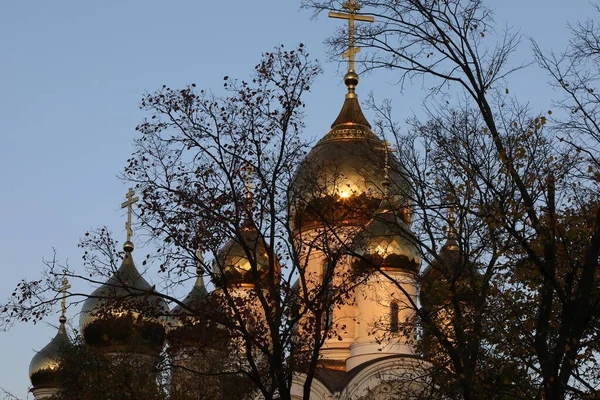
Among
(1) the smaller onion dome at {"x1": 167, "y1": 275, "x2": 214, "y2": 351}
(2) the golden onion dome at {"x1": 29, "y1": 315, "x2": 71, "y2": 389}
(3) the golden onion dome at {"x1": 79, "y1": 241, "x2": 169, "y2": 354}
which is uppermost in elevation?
(2) the golden onion dome at {"x1": 29, "y1": 315, "x2": 71, "y2": 389}

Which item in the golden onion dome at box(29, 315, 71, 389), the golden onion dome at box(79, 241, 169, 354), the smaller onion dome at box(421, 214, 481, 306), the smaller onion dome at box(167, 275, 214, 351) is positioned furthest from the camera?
the golden onion dome at box(29, 315, 71, 389)

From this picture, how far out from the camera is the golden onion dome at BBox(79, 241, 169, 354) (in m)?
13.9

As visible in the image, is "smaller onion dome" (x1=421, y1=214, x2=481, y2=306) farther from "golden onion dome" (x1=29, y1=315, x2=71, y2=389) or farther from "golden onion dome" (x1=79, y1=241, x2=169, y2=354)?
"golden onion dome" (x1=29, y1=315, x2=71, y2=389)

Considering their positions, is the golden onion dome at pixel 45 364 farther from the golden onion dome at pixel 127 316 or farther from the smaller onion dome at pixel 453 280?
the smaller onion dome at pixel 453 280

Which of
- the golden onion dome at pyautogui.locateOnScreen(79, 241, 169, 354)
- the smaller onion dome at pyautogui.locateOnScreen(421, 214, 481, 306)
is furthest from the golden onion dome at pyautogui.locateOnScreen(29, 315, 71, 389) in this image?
the smaller onion dome at pyautogui.locateOnScreen(421, 214, 481, 306)

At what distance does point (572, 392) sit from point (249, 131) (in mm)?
4938

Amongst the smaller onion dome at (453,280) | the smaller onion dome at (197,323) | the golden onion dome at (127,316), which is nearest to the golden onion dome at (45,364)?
the golden onion dome at (127,316)

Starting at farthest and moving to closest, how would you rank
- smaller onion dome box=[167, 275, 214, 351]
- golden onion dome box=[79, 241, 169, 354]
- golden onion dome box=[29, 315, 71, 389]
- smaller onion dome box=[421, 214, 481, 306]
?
1. golden onion dome box=[29, 315, 71, 389]
2. golden onion dome box=[79, 241, 169, 354]
3. smaller onion dome box=[167, 275, 214, 351]
4. smaller onion dome box=[421, 214, 481, 306]

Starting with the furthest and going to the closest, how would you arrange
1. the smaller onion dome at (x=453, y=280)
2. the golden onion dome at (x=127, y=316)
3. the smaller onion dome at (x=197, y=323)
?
the golden onion dome at (x=127, y=316) < the smaller onion dome at (x=197, y=323) < the smaller onion dome at (x=453, y=280)

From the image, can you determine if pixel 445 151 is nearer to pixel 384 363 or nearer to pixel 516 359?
pixel 516 359

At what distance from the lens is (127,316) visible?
46.0ft

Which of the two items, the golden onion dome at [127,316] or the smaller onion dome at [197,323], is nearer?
the smaller onion dome at [197,323]

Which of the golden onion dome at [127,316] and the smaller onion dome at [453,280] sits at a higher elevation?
the golden onion dome at [127,316]

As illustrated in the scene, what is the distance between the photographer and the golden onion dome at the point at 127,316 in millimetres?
13945
